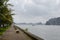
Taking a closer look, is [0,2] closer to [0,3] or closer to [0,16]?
[0,3]

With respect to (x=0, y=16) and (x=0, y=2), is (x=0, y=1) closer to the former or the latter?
(x=0, y=2)

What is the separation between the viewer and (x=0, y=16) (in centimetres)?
2858

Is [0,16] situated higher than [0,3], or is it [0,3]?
[0,3]

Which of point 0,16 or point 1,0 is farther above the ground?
point 1,0

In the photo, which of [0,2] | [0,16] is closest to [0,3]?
[0,2]

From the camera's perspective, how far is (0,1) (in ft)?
98.0

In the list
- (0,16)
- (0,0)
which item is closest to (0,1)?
(0,0)

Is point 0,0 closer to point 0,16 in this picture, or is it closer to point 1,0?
point 1,0

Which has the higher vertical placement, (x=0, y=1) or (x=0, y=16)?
(x=0, y=1)

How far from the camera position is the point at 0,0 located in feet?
98.0

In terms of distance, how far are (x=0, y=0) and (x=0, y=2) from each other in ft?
1.51

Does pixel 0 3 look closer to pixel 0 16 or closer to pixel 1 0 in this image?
pixel 1 0

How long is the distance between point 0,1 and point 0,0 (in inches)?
6.7

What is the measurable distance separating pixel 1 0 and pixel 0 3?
689 millimetres
